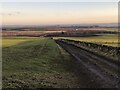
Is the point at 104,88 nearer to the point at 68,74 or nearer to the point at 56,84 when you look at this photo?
the point at 56,84

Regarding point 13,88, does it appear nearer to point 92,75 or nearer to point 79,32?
point 92,75

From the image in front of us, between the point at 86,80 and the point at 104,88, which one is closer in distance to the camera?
the point at 104,88

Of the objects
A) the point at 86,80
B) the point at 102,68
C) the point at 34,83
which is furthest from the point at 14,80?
the point at 102,68

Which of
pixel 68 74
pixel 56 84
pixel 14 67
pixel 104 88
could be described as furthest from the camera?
pixel 14 67

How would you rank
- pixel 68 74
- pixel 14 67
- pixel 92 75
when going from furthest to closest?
pixel 14 67 < pixel 68 74 < pixel 92 75

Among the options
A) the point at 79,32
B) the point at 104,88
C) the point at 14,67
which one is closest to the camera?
the point at 104,88

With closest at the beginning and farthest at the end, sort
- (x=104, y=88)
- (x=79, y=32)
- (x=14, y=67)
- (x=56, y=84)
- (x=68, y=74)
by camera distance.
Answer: (x=104, y=88)
(x=56, y=84)
(x=68, y=74)
(x=14, y=67)
(x=79, y=32)

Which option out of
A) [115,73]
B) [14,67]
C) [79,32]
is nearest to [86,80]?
[115,73]

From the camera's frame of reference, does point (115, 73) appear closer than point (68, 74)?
Yes

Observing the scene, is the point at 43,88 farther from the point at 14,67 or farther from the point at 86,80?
the point at 14,67
